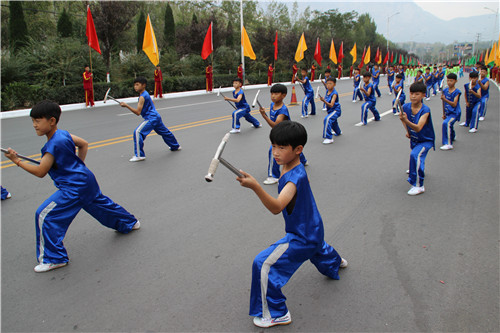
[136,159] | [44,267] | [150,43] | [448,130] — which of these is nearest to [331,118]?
[448,130]

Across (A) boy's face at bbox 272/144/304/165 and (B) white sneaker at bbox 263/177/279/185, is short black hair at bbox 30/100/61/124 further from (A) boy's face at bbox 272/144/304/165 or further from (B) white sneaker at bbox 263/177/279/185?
(B) white sneaker at bbox 263/177/279/185

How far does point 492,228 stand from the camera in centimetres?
420

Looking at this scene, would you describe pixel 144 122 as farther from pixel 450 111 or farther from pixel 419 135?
pixel 450 111

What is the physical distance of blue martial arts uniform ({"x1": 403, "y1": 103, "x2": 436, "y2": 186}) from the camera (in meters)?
5.27

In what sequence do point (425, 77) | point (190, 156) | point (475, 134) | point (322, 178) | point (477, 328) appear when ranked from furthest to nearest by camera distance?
point (425, 77), point (475, 134), point (190, 156), point (322, 178), point (477, 328)

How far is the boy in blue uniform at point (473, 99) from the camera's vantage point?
30.2ft

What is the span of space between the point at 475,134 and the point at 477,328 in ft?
27.4

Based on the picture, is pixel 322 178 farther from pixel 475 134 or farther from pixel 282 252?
pixel 475 134

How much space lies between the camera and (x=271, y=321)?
8.68 feet

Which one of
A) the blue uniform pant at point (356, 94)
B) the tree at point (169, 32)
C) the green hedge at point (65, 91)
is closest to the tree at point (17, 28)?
the green hedge at point (65, 91)

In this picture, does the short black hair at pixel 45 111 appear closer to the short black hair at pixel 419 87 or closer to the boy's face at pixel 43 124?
the boy's face at pixel 43 124

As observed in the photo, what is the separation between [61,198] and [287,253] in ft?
7.45

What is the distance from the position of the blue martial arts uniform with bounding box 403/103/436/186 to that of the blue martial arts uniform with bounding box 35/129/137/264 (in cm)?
426

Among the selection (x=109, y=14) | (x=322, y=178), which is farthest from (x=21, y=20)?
(x=322, y=178)
